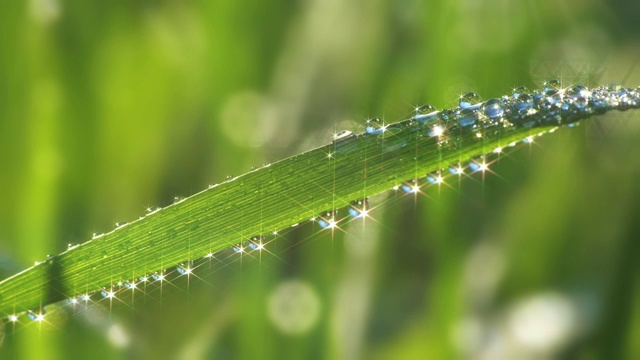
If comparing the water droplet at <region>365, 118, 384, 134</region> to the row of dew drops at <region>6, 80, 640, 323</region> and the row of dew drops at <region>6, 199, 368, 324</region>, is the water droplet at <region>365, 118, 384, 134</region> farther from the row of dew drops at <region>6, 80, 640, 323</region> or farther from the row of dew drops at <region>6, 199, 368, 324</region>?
the row of dew drops at <region>6, 199, 368, 324</region>

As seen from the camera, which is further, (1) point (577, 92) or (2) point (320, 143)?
(2) point (320, 143)

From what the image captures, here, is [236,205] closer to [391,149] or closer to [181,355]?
[391,149]

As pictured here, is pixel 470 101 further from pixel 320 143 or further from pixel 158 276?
pixel 158 276

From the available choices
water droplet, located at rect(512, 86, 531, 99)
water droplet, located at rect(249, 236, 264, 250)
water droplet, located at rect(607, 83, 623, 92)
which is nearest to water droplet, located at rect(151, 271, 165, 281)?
water droplet, located at rect(249, 236, 264, 250)

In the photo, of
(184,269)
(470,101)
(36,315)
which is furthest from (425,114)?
(36,315)

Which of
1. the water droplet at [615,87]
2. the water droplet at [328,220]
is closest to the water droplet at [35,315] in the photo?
the water droplet at [328,220]

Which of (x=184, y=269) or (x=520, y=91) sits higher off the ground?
(x=520, y=91)

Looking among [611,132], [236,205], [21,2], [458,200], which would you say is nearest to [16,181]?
[21,2]
